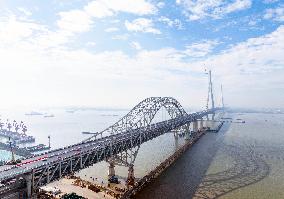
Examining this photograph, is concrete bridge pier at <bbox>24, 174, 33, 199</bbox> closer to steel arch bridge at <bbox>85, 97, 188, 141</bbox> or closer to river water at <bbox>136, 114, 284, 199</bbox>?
river water at <bbox>136, 114, 284, 199</bbox>

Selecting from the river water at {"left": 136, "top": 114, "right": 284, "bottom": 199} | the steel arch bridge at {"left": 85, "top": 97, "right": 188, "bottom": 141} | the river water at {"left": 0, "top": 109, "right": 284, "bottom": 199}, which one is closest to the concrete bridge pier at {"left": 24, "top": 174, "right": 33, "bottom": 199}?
the river water at {"left": 136, "top": 114, "right": 284, "bottom": 199}

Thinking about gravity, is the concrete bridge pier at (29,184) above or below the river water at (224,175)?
above

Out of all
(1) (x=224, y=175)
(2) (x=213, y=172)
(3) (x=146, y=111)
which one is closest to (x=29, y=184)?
(1) (x=224, y=175)

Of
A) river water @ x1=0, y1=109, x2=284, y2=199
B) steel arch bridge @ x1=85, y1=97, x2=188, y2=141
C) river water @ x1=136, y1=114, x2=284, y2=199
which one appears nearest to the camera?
river water @ x1=136, y1=114, x2=284, y2=199

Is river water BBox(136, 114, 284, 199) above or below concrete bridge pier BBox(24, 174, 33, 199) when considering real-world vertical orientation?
below

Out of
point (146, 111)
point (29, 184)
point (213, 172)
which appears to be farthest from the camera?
point (146, 111)

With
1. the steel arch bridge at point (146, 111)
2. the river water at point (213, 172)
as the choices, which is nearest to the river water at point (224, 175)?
the river water at point (213, 172)

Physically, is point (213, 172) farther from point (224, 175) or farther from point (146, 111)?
point (146, 111)

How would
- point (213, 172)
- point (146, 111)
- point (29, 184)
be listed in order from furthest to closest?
point (146, 111), point (213, 172), point (29, 184)

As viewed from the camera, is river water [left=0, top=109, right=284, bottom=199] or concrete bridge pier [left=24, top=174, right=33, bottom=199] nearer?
concrete bridge pier [left=24, top=174, right=33, bottom=199]

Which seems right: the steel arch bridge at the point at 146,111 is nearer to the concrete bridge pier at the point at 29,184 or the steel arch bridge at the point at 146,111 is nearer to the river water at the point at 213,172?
the river water at the point at 213,172

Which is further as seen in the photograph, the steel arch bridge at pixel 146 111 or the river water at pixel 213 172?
the steel arch bridge at pixel 146 111

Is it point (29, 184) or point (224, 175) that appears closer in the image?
point (29, 184)
